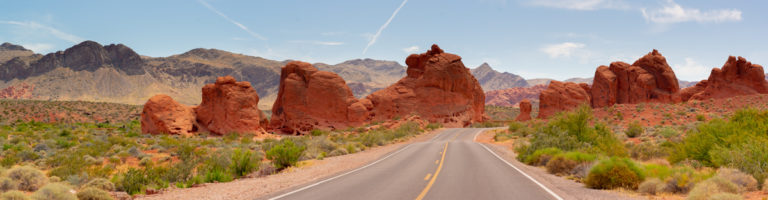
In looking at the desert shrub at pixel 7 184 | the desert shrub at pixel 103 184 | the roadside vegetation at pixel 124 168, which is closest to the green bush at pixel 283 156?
the roadside vegetation at pixel 124 168

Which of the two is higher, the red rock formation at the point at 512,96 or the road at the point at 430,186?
the red rock formation at the point at 512,96

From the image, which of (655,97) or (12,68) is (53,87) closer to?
(12,68)

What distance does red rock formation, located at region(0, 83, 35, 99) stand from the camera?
117694mm

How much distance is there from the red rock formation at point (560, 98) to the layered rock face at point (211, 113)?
40.3 metres

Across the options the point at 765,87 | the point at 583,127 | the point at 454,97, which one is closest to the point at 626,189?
the point at 583,127

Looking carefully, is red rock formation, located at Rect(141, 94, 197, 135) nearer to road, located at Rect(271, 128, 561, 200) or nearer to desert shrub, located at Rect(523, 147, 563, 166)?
road, located at Rect(271, 128, 561, 200)

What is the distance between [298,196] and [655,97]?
62.7 metres

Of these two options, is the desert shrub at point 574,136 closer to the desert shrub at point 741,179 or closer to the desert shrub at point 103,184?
the desert shrub at point 741,179

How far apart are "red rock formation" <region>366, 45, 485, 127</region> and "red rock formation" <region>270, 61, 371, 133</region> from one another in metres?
5.18

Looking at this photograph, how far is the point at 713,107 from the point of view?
37406mm

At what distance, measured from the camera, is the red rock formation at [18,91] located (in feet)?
386

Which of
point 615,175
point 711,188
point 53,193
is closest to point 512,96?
point 615,175

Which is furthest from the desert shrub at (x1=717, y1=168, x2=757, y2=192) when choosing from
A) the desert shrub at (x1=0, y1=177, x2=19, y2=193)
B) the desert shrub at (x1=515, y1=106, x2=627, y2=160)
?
the desert shrub at (x1=0, y1=177, x2=19, y2=193)

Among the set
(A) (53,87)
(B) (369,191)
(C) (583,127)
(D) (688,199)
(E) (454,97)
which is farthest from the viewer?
(A) (53,87)
